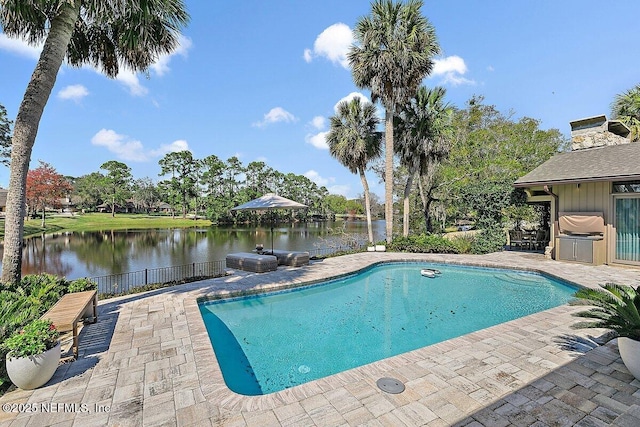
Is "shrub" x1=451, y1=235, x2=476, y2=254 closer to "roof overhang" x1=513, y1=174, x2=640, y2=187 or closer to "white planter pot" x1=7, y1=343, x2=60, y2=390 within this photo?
"roof overhang" x1=513, y1=174, x2=640, y2=187

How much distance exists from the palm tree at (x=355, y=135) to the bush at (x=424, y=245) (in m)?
1.98

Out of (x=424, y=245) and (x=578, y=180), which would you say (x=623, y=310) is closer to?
(x=578, y=180)

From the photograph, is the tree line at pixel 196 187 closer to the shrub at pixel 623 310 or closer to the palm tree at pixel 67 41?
the palm tree at pixel 67 41

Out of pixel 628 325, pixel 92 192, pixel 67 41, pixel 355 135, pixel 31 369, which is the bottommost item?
pixel 31 369

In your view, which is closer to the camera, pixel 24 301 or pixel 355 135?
pixel 24 301

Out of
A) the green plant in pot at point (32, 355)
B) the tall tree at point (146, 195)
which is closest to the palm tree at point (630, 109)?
the green plant in pot at point (32, 355)

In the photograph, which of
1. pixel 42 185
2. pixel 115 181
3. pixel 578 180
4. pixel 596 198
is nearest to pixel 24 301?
pixel 578 180

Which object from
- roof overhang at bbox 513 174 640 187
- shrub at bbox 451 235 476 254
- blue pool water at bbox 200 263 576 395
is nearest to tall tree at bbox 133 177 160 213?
shrub at bbox 451 235 476 254

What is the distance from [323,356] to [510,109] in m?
23.2

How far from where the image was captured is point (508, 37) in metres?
12.0

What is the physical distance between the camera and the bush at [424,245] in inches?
524

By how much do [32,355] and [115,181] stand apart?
5852 cm

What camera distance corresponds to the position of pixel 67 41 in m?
5.22

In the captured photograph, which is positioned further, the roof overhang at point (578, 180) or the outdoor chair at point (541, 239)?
the outdoor chair at point (541, 239)
